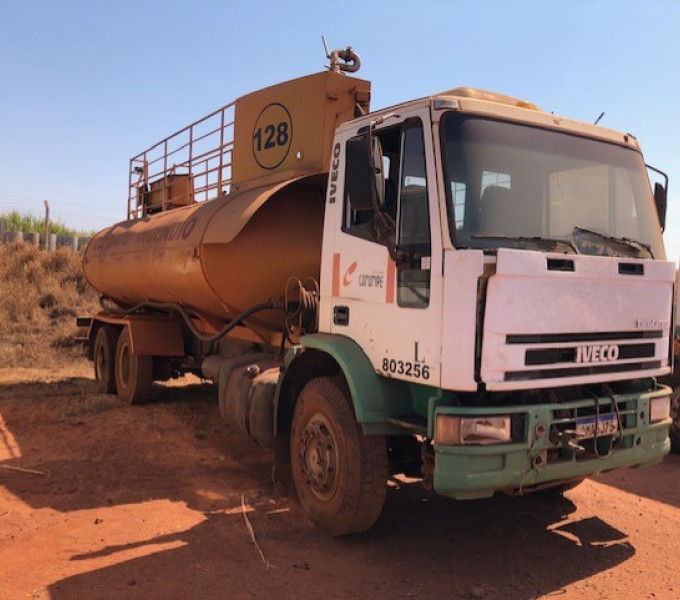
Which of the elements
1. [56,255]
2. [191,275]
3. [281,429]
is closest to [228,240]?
[191,275]

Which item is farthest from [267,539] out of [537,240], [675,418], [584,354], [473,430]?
[675,418]

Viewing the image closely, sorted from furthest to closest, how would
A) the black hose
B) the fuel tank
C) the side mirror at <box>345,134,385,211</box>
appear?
the black hose → the fuel tank → the side mirror at <box>345,134,385,211</box>

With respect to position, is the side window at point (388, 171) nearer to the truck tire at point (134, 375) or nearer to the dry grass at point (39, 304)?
the truck tire at point (134, 375)

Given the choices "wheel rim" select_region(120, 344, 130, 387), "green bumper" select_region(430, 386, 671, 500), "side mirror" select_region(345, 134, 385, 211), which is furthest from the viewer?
"wheel rim" select_region(120, 344, 130, 387)

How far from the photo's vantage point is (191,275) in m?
6.79

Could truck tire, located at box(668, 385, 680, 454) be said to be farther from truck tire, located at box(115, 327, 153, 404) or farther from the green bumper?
truck tire, located at box(115, 327, 153, 404)

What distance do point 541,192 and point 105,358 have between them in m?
8.06

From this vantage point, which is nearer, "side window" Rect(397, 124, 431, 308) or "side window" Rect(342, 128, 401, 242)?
"side window" Rect(397, 124, 431, 308)

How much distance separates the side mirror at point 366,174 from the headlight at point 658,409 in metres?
2.26

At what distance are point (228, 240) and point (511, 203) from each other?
2.93m

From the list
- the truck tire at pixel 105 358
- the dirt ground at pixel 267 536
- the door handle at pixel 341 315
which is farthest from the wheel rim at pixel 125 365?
the door handle at pixel 341 315

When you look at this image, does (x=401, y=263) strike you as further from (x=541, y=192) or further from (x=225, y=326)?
(x=225, y=326)

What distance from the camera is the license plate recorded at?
3934mm

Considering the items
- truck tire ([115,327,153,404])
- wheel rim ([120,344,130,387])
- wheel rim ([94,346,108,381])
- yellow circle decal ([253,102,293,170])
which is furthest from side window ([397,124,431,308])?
wheel rim ([94,346,108,381])
